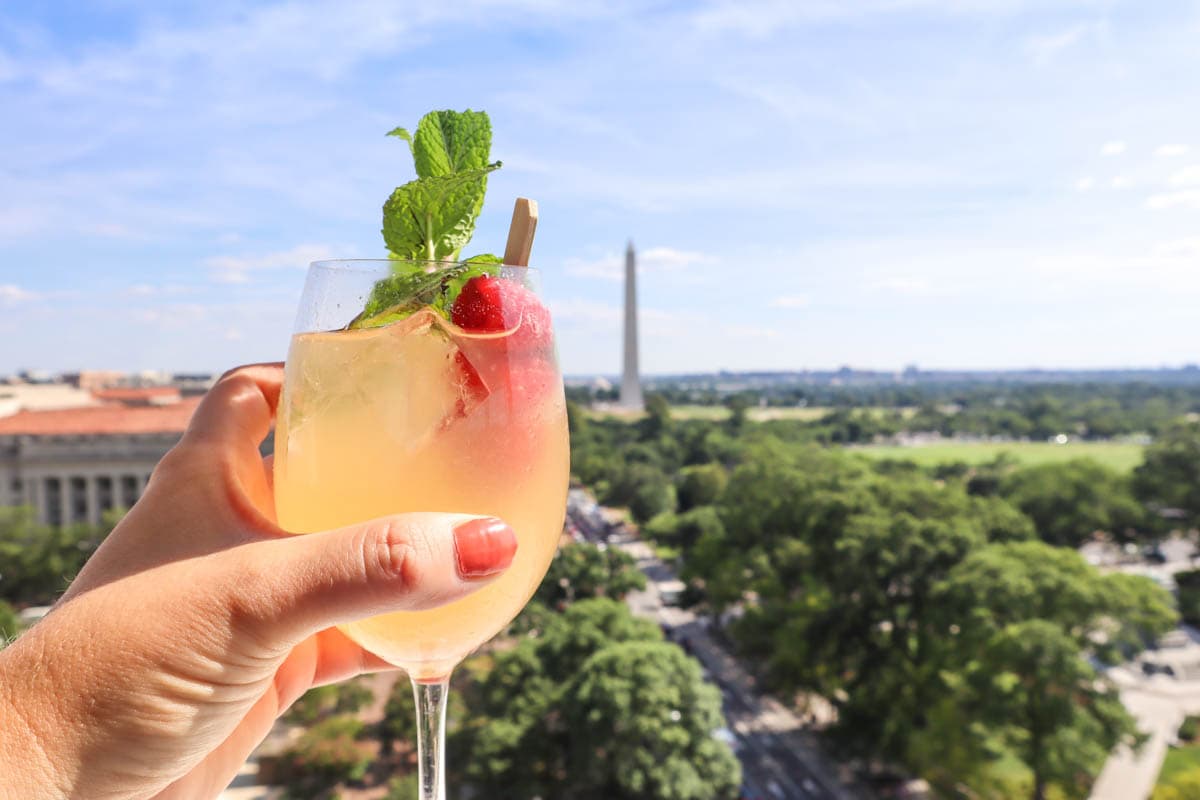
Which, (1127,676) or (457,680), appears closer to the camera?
(457,680)

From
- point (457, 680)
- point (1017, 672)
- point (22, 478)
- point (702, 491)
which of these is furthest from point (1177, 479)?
point (22, 478)

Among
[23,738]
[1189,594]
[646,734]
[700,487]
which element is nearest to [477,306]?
[23,738]

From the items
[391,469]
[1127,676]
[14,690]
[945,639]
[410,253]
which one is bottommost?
[1127,676]

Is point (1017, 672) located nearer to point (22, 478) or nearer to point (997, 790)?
point (997, 790)

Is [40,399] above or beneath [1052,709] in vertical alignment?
above

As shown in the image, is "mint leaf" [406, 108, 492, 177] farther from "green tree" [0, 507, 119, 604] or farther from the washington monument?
the washington monument

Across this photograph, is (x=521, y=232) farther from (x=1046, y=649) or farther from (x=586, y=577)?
(x=586, y=577)

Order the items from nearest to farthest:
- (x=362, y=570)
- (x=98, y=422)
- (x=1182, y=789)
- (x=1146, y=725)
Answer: (x=362, y=570)
(x=1182, y=789)
(x=1146, y=725)
(x=98, y=422)

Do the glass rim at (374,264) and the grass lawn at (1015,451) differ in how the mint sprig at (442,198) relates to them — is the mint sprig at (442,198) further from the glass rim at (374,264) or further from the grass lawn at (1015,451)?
the grass lawn at (1015,451)
